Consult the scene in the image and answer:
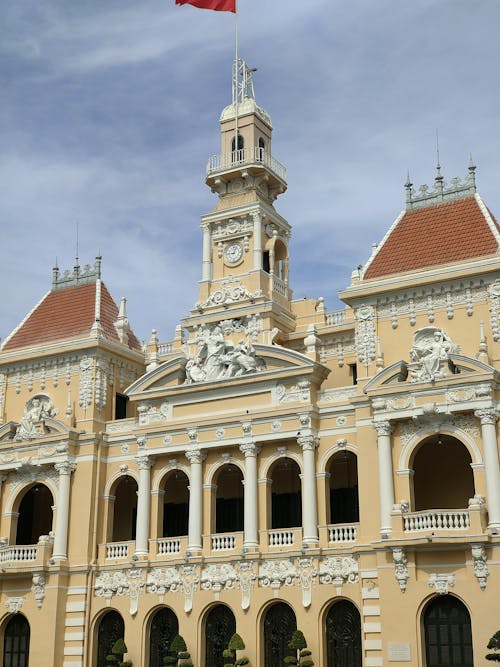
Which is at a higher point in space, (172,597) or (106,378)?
(106,378)

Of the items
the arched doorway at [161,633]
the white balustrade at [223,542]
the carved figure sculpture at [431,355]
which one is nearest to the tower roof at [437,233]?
the carved figure sculpture at [431,355]

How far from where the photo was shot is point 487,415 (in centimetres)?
3291

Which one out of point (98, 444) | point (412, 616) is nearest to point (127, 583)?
point (98, 444)

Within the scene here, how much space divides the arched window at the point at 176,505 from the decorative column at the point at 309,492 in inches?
246

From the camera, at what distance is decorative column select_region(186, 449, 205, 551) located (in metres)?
38.1

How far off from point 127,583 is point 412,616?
1237cm

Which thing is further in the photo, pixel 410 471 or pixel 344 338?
pixel 344 338

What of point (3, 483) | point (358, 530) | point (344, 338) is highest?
point (344, 338)

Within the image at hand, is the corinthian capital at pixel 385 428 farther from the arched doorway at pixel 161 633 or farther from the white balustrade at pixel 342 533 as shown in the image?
the arched doorway at pixel 161 633

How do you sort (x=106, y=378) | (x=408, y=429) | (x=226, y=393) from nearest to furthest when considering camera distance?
1. (x=408, y=429)
2. (x=226, y=393)
3. (x=106, y=378)

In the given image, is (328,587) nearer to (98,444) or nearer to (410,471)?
(410,471)

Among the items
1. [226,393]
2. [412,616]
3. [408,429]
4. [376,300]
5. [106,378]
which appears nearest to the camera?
[412,616]

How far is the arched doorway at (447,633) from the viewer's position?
31.9 metres

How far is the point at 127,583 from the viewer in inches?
1534
